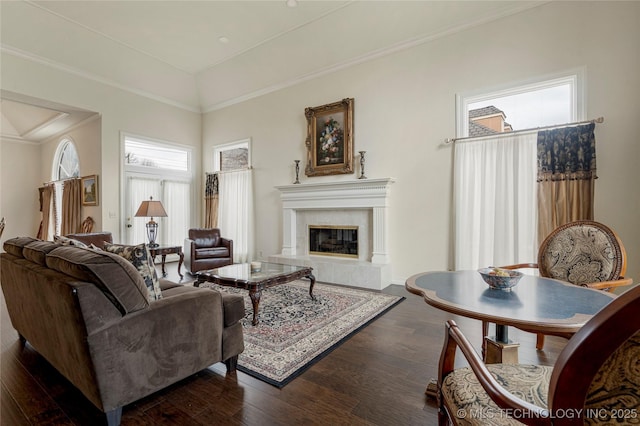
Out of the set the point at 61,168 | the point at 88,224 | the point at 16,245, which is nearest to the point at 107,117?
the point at 88,224

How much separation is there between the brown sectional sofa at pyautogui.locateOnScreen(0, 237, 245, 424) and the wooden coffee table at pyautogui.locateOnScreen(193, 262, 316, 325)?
788mm

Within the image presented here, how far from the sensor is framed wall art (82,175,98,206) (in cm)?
546

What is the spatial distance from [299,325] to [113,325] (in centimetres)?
168

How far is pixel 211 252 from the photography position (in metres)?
4.90

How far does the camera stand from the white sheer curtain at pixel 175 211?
20.7 ft

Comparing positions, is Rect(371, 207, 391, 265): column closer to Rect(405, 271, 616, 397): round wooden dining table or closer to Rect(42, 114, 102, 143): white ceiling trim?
Rect(405, 271, 616, 397): round wooden dining table

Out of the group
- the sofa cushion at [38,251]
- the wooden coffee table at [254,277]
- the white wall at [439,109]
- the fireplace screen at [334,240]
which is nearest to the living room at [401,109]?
the white wall at [439,109]

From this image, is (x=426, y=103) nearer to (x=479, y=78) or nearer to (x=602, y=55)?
(x=479, y=78)

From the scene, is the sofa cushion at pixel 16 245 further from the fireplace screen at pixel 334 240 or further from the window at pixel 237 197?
the window at pixel 237 197

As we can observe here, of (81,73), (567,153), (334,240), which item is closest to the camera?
(567,153)

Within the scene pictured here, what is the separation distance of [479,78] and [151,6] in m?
4.67

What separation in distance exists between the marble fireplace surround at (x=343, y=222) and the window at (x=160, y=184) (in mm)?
2660

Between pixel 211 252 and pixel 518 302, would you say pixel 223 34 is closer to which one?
pixel 211 252

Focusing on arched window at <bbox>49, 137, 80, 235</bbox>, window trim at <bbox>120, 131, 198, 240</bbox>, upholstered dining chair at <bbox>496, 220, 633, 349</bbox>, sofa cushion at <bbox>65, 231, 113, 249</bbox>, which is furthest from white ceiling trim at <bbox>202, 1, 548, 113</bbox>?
sofa cushion at <bbox>65, 231, 113, 249</bbox>
